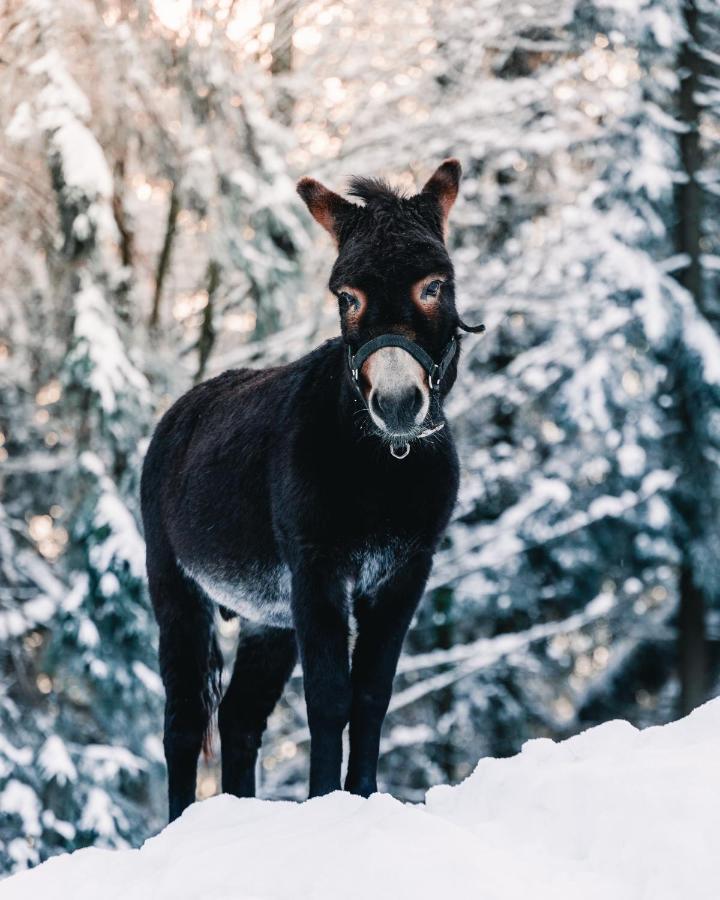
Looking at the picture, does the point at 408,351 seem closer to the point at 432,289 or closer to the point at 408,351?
the point at 408,351

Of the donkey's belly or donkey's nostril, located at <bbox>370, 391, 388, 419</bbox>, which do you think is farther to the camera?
the donkey's belly

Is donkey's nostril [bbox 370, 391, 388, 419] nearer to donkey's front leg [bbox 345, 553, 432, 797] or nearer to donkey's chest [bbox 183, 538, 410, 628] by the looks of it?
donkey's chest [bbox 183, 538, 410, 628]

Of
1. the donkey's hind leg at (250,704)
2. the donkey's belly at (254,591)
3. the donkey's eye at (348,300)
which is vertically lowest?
the donkey's hind leg at (250,704)

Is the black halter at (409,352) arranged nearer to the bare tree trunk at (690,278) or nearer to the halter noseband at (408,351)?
the halter noseband at (408,351)

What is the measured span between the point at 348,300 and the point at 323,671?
1.25m

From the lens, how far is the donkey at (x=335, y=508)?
3922 millimetres

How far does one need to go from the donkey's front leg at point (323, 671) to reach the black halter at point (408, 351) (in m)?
0.72

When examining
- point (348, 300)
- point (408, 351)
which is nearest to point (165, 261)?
point (348, 300)

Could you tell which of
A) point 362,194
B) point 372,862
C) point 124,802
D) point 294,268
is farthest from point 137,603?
point 372,862

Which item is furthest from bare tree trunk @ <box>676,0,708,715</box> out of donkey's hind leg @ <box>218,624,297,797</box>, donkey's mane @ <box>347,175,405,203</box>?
donkey's mane @ <box>347,175,405,203</box>

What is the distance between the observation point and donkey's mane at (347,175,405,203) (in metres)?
4.34

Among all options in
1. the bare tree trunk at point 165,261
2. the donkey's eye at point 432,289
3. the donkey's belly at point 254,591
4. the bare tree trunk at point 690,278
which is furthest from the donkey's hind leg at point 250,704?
the bare tree trunk at point 690,278

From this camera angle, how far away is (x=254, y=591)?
469cm

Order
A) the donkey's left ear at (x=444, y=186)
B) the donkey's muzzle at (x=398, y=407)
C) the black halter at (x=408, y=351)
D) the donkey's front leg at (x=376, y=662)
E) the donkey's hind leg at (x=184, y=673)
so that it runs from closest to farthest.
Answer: the donkey's muzzle at (x=398, y=407)
the black halter at (x=408, y=351)
the donkey's front leg at (x=376, y=662)
the donkey's left ear at (x=444, y=186)
the donkey's hind leg at (x=184, y=673)
